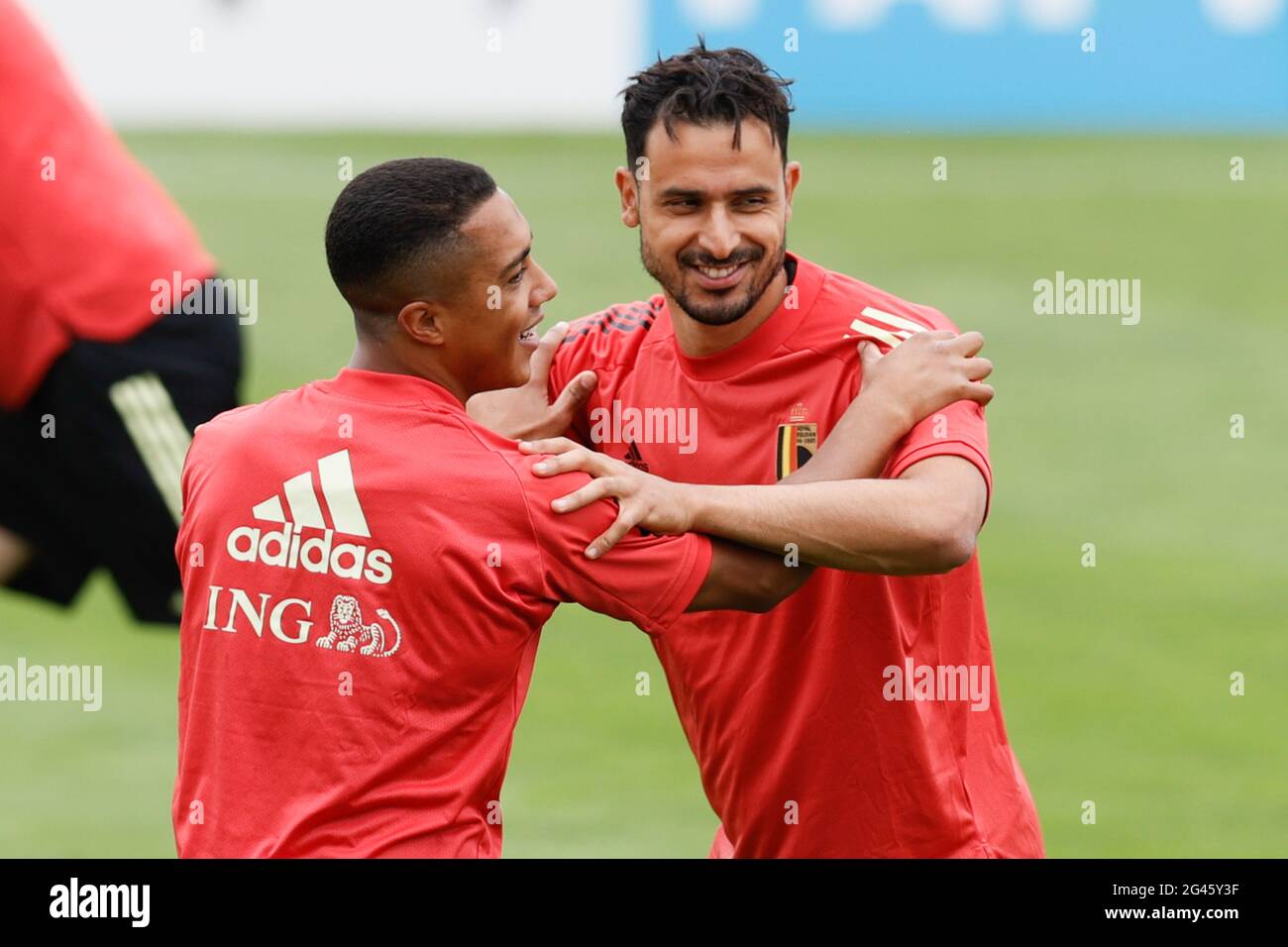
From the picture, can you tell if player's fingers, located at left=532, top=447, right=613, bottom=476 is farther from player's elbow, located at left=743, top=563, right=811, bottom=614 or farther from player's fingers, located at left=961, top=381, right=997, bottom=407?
player's fingers, located at left=961, top=381, right=997, bottom=407

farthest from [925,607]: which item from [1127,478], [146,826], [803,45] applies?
[803,45]

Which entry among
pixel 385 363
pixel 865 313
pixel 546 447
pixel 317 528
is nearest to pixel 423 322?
pixel 385 363

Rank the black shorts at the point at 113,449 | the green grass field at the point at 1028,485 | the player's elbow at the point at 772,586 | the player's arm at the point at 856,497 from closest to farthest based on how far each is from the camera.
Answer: the player's arm at the point at 856,497
the player's elbow at the point at 772,586
the black shorts at the point at 113,449
the green grass field at the point at 1028,485

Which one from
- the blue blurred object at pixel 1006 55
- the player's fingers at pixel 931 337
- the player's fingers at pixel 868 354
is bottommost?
the player's fingers at pixel 868 354

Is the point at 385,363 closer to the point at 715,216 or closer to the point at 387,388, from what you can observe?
the point at 387,388

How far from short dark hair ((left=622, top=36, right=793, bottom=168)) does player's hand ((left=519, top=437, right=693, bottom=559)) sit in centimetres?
94

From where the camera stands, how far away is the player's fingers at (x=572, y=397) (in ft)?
16.0

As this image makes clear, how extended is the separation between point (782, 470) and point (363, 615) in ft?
3.99

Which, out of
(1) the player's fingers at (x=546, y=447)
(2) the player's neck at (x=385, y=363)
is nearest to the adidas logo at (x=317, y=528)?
(2) the player's neck at (x=385, y=363)

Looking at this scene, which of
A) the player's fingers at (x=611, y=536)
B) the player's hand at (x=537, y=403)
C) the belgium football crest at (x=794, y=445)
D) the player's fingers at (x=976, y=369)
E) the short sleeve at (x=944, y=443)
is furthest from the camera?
the player's hand at (x=537, y=403)

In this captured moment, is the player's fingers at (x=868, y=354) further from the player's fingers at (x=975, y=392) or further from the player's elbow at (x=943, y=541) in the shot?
the player's elbow at (x=943, y=541)

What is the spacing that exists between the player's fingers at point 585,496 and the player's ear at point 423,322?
0.43 metres

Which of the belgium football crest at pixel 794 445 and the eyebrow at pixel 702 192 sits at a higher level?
the eyebrow at pixel 702 192
